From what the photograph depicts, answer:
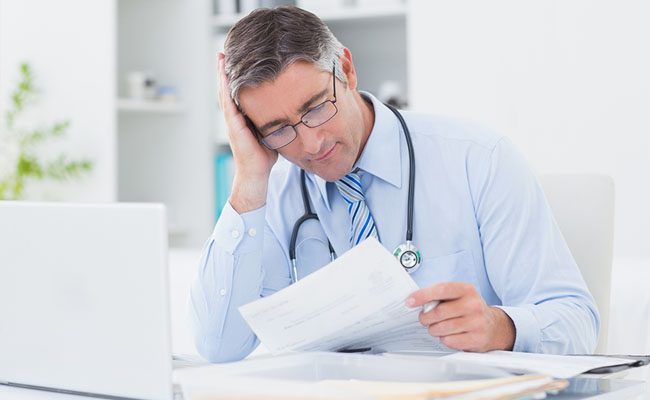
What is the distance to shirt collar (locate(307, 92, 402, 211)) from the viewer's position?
1661 millimetres

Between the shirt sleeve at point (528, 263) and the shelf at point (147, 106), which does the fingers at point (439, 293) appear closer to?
the shirt sleeve at point (528, 263)

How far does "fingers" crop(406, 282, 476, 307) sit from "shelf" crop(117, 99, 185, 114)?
2357mm

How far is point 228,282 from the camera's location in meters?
1.59

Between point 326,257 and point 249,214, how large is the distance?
19 centimetres

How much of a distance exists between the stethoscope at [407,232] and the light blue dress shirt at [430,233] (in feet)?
0.05

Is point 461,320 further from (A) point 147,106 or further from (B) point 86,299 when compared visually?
(A) point 147,106

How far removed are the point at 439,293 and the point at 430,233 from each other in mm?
471

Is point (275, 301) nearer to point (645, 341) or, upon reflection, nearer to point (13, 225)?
point (13, 225)

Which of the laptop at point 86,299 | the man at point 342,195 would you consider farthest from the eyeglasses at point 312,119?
the laptop at point 86,299

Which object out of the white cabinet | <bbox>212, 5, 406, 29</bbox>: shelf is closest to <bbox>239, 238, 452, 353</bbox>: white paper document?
<bbox>212, 5, 406, 29</bbox>: shelf

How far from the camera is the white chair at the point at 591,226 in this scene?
5.43 feet

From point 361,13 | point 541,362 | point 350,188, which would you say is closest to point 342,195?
point 350,188

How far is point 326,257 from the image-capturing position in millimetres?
1700

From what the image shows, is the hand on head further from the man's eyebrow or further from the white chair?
the white chair
